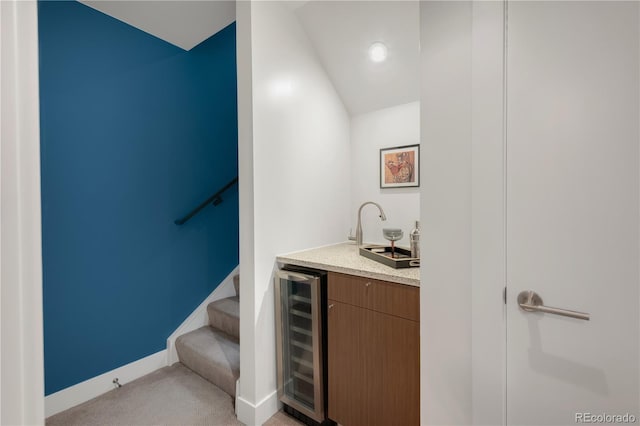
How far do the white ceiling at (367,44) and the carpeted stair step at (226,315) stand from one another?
6.63ft

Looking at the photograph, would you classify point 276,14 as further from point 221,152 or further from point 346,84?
point 221,152

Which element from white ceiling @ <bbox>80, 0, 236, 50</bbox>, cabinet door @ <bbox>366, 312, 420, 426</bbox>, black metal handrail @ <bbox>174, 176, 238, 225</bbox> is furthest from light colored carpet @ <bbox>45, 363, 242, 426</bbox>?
white ceiling @ <bbox>80, 0, 236, 50</bbox>

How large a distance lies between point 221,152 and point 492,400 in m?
2.63

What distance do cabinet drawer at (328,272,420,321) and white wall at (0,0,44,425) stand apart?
1.19 m

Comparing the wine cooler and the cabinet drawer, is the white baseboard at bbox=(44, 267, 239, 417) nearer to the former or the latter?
the wine cooler

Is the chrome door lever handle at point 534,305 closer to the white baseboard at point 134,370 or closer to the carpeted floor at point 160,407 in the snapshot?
the carpeted floor at point 160,407

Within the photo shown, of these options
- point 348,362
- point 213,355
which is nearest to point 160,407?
point 213,355

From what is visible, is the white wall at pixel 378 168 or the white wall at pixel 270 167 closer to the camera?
the white wall at pixel 270 167

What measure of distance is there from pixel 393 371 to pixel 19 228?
1.42m

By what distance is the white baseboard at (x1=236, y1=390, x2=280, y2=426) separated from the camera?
5.41 feet

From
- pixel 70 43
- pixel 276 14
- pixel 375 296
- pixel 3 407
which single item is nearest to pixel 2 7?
pixel 3 407

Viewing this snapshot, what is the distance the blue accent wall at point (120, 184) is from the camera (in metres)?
1.76

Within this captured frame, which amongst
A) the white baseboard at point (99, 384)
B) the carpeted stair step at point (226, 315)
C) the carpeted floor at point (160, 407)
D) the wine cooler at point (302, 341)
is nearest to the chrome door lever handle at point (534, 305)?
the wine cooler at point (302, 341)

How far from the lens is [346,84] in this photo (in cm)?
223
